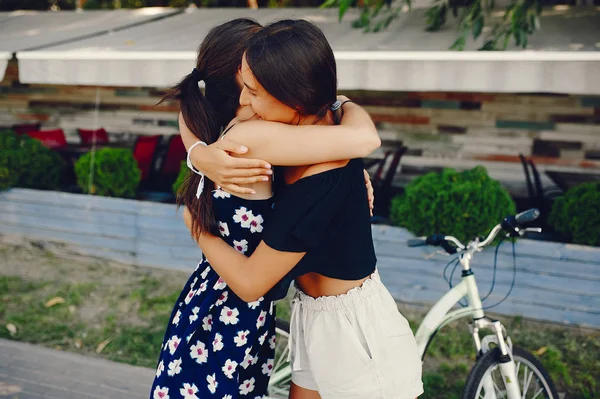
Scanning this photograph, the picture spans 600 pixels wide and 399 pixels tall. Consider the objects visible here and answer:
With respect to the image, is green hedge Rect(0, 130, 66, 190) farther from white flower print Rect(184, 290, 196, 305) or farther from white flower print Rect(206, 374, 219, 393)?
white flower print Rect(206, 374, 219, 393)

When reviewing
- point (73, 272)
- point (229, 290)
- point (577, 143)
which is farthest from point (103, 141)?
point (229, 290)

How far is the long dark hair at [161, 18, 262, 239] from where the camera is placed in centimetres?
190

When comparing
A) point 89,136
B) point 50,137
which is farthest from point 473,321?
point 50,137

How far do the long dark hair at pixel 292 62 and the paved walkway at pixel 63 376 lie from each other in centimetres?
266

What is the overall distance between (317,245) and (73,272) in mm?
4536

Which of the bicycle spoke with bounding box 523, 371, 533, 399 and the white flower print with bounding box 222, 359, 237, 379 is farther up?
the white flower print with bounding box 222, 359, 237, 379

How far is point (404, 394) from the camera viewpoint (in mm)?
1931

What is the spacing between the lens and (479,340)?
2.72m

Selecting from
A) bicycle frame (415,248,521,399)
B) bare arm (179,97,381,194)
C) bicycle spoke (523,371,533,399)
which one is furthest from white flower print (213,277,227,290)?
bicycle spoke (523,371,533,399)

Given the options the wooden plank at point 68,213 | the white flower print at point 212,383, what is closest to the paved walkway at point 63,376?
the wooden plank at point 68,213

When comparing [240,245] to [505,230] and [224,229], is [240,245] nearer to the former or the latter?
[224,229]

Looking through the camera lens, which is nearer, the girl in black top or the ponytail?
the girl in black top

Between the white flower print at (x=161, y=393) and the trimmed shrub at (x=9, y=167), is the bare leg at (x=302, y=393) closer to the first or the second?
the white flower print at (x=161, y=393)

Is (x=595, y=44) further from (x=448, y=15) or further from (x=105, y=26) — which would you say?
(x=105, y=26)
